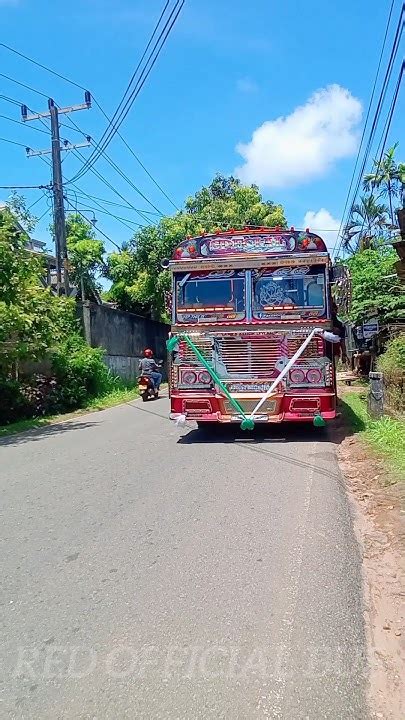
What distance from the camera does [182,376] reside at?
33.7ft

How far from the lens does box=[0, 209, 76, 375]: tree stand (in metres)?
13.2

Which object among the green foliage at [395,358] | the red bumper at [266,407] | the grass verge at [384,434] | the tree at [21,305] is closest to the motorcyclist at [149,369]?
the tree at [21,305]

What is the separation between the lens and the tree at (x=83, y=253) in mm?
27984

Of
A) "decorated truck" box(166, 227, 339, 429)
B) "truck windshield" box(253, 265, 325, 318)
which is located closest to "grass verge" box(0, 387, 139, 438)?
"decorated truck" box(166, 227, 339, 429)

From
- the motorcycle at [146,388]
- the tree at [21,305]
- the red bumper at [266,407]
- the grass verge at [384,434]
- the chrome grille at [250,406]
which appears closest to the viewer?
the grass verge at [384,434]

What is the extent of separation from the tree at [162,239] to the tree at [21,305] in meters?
12.8

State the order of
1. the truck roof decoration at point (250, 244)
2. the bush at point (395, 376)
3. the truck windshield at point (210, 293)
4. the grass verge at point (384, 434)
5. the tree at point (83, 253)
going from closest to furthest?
the grass verge at point (384, 434) → the truck roof decoration at point (250, 244) → the truck windshield at point (210, 293) → the bush at point (395, 376) → the tree at point (83, 253)

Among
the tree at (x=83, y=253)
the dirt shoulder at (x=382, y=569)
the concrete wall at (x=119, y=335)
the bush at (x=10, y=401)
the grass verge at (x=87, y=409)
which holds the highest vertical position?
the tree at (x=83, y=253)

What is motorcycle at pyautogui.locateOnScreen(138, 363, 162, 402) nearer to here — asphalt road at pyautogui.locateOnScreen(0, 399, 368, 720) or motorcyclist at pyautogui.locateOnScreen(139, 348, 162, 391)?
motorcyclist at pyautogui.locateOnScreen(139, 348, 162, 391)

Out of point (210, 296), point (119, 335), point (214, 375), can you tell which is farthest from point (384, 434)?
point (119, 335)

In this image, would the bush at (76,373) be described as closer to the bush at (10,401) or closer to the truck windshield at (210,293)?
the bush at (10,401)

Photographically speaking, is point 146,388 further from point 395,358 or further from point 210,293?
point 210,293

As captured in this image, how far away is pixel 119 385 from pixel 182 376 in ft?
41.4

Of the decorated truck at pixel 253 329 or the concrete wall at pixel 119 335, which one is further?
the concrete wall at pixel 119 335
